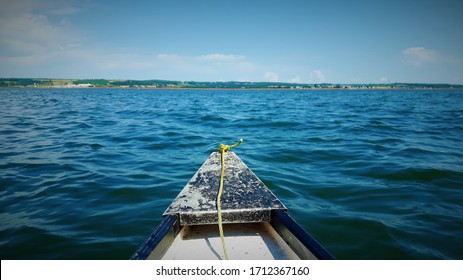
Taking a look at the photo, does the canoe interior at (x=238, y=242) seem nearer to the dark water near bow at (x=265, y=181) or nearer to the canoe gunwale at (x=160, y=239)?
the canoe gunwale at (x=160, y=239)

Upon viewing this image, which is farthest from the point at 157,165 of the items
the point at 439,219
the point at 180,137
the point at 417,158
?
the point at 417,158

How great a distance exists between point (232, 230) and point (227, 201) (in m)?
0.37

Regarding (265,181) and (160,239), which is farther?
(265,181)

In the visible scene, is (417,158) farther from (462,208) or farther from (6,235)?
(6,235)

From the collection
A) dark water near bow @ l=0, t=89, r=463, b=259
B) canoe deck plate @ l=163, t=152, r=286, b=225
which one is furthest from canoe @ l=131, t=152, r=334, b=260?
dark water near bow @ l=0, t=89, r=463, b=259

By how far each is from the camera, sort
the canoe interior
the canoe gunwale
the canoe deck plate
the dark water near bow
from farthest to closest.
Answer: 1. the dark water near bow
2. the canoe deck plate
3. the canoe interior
4. the canoe gunwale

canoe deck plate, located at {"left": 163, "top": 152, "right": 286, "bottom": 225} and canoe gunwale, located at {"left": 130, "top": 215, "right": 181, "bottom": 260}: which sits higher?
canoe deck plate, located at {"left": 163, "top": 152, "right": 286, "bottom": 225}

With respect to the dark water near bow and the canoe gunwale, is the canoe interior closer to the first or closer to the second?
the canoe gunwale

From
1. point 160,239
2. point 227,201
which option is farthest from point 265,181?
point 160,239

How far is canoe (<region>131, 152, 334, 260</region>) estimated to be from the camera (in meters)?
2.41

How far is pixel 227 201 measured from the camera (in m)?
3.04

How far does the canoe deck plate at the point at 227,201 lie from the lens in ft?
9.28

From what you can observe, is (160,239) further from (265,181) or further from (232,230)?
(265,181)

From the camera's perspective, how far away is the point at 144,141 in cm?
1016
